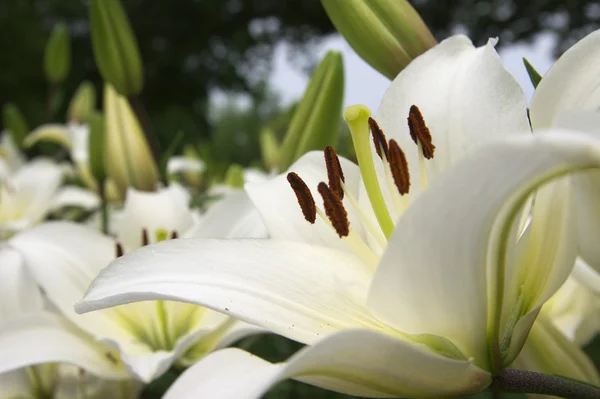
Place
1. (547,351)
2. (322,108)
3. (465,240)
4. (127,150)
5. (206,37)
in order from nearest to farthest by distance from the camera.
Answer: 1. (465,240)
2. (547,351)
3. (322,108)
4. (127,150)
5. (206,37)

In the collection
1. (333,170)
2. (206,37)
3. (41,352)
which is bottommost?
(206,37)

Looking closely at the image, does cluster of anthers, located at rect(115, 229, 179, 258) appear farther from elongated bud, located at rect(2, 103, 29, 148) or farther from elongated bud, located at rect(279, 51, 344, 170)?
elongated bud, located at rect(2, 103, 29, 148)

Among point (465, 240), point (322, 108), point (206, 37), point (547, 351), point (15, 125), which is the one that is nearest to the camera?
point (465, 240)

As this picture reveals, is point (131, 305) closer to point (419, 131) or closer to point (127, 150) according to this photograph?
point (127, 150)

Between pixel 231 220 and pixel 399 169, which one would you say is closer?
pixel 399 169

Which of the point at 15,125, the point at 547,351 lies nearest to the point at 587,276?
the point at 547,351

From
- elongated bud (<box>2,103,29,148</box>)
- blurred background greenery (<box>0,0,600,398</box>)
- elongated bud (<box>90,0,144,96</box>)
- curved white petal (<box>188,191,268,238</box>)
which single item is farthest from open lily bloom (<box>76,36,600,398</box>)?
blurred background greenery (<box>0,0,600,398</box>)
